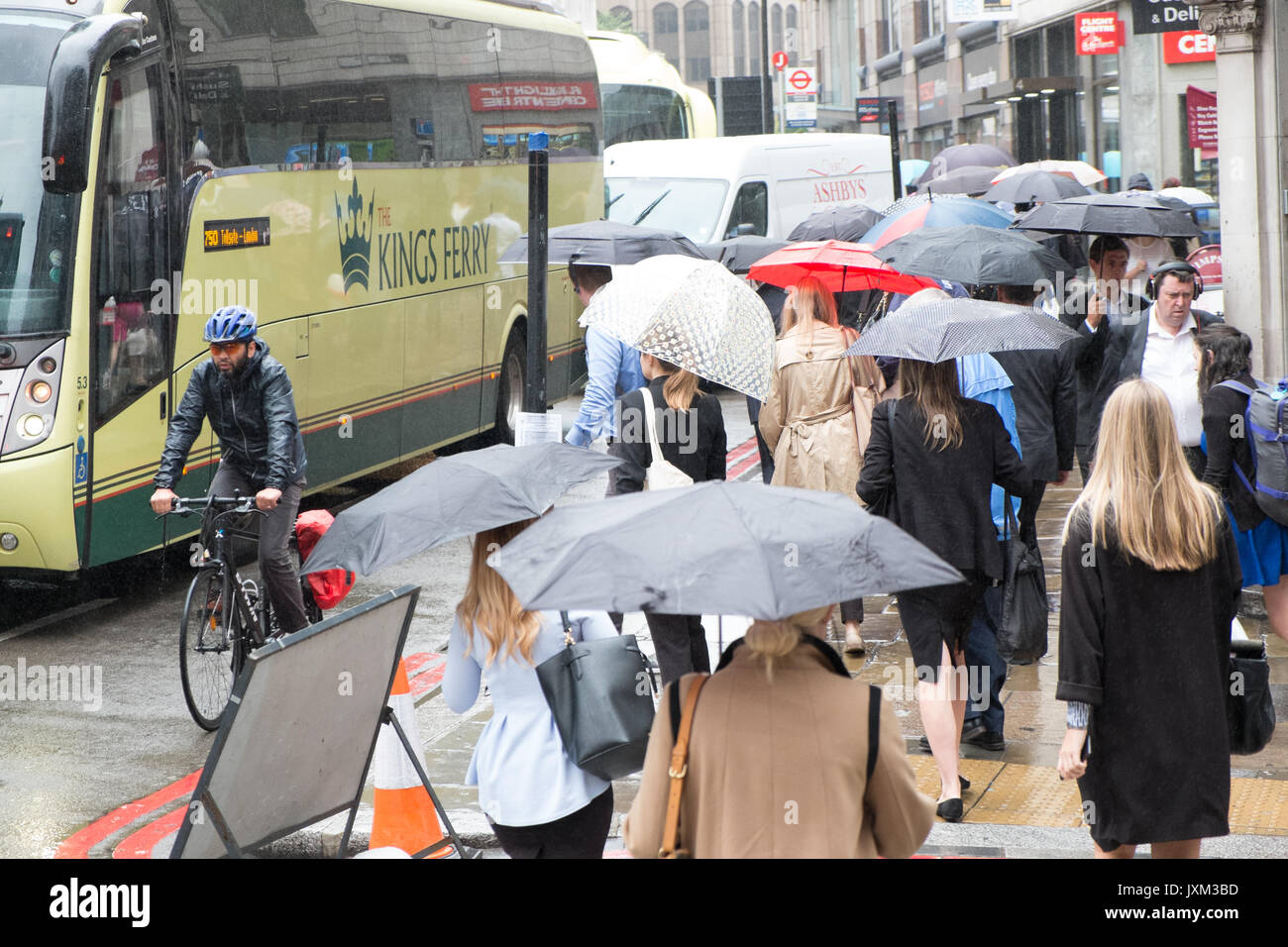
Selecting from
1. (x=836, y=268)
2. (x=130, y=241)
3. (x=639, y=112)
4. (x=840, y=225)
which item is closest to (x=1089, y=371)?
(x=836, y=268)

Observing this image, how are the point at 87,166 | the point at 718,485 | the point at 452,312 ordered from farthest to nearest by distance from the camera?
the point at 452,312 < the point at 87,166 < the point at 718,485

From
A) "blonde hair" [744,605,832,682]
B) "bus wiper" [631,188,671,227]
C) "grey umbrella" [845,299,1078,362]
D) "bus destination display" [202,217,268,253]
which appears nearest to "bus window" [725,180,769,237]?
"bus wiper" [631,188,671,227]

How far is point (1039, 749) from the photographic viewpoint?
22.4 feet

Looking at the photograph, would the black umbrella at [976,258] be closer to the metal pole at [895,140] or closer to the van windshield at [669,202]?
the metal pole at [895,140]

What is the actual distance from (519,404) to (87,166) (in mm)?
7583

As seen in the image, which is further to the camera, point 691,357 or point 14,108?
point 14,108

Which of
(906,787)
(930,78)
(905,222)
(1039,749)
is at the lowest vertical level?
(1039,749)

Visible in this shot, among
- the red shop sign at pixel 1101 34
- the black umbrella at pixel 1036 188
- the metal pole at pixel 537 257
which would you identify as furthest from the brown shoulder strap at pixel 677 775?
the red shop sign at pixel 1101 34

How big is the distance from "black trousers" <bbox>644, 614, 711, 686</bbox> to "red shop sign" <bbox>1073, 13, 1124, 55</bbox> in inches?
931

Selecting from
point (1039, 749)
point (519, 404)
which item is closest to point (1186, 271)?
point (1039, 749)

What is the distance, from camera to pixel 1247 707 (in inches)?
189

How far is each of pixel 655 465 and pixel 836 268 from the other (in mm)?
2964

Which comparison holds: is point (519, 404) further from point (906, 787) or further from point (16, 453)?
point (906, 787)
